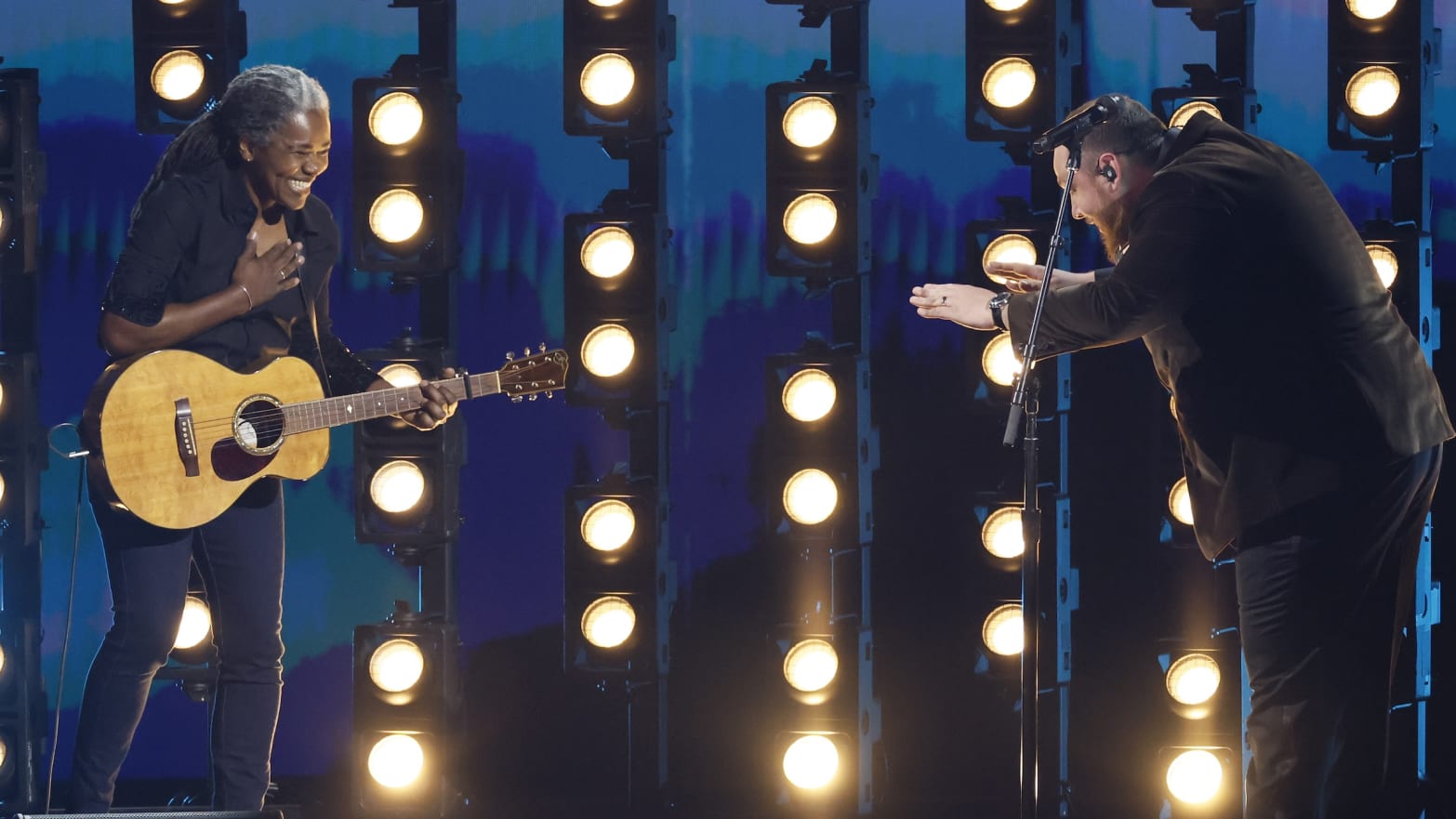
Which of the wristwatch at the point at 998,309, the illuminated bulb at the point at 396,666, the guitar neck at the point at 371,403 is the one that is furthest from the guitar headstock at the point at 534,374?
the wristwatch at the point at 998,309

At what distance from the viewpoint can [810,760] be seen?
12.3ft

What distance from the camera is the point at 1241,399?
2.57 m

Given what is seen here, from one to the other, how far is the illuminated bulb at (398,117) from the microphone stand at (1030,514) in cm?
166

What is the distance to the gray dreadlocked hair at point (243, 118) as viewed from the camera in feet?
9.99

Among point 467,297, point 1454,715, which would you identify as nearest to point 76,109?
point 467,297

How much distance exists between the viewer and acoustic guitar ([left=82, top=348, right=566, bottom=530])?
113 inches

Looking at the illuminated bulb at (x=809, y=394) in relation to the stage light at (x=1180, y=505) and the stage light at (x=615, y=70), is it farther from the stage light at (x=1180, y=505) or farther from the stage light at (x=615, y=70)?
the stage light at (x=1180, y=505)

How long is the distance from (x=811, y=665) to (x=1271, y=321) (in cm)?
160

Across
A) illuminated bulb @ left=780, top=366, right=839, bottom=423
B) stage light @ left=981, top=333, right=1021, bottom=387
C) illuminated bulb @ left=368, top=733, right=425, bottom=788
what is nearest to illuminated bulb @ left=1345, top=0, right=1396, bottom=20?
stage light @ left=981, top=333, right=1021, bottom=387

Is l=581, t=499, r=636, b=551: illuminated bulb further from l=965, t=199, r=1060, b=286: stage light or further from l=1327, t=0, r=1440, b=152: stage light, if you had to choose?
l=1327, t=0, r=1440, b=152: stage light

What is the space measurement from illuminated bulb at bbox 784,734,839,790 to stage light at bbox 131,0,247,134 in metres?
2.09

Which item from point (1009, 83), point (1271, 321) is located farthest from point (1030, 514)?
point (1009, 83)

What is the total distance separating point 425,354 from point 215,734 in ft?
3.29

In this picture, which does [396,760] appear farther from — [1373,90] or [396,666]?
[1373,90]
